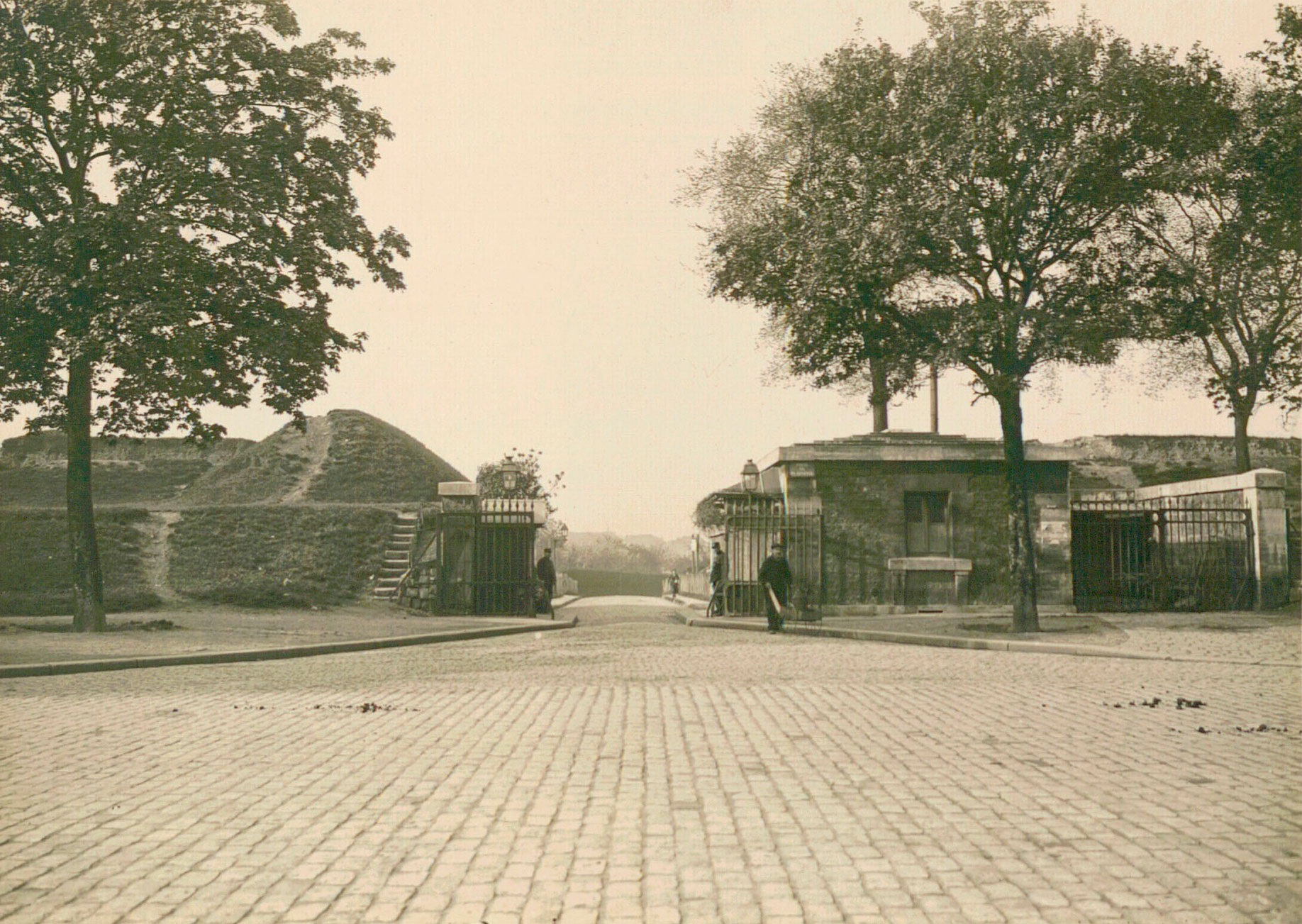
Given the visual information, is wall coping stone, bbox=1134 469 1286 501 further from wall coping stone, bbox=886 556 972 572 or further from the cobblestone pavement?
the cobblestone pavement

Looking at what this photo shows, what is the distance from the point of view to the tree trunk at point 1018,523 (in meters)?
19.4

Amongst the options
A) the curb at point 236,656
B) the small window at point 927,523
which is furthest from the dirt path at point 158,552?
the small window at point 927,523

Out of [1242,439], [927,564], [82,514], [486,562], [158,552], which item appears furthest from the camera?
[158,552]

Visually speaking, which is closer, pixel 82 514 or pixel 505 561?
pixel 82 514

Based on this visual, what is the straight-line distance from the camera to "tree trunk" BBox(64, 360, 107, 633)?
18.2 m

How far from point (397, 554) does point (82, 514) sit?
42.9ft

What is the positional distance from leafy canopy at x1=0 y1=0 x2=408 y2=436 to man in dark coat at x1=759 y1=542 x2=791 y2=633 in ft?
26.7

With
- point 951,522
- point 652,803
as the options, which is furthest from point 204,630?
point 951,522

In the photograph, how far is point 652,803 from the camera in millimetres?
6078

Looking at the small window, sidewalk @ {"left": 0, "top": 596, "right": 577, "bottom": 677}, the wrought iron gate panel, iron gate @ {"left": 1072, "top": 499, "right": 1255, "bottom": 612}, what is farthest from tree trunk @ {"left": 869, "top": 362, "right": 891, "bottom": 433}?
the wrought iron gate panel

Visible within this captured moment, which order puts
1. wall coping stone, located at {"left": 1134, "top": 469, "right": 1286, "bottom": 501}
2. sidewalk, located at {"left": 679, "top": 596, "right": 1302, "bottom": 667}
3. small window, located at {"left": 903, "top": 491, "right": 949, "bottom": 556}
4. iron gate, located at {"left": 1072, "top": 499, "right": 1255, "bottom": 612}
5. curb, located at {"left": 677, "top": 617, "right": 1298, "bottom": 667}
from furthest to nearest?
small window, located at {"left": 903, "top": 491, "right": 949, "bottom": 556}
iron gate, located at {"left": 1072, "top": 499, "right": 1255, "bottom": 612}
wall coping stone, located at {"left": 1134, "top": 469, "right": 1286, "bottom": 501}
sidewalk, located at {"left": 679, "top": 596, "right": 1302, "bottom": 667}
curb, located at {"left": 677, "top": 617, "right": 1298, "bottom": 667}

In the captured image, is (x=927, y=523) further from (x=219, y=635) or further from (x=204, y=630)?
(x=204, y=630)

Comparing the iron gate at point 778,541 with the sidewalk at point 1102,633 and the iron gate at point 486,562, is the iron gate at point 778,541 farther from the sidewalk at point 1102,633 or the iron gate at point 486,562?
the iron gate at point 486,562

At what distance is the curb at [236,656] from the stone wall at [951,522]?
7953 millimetres
